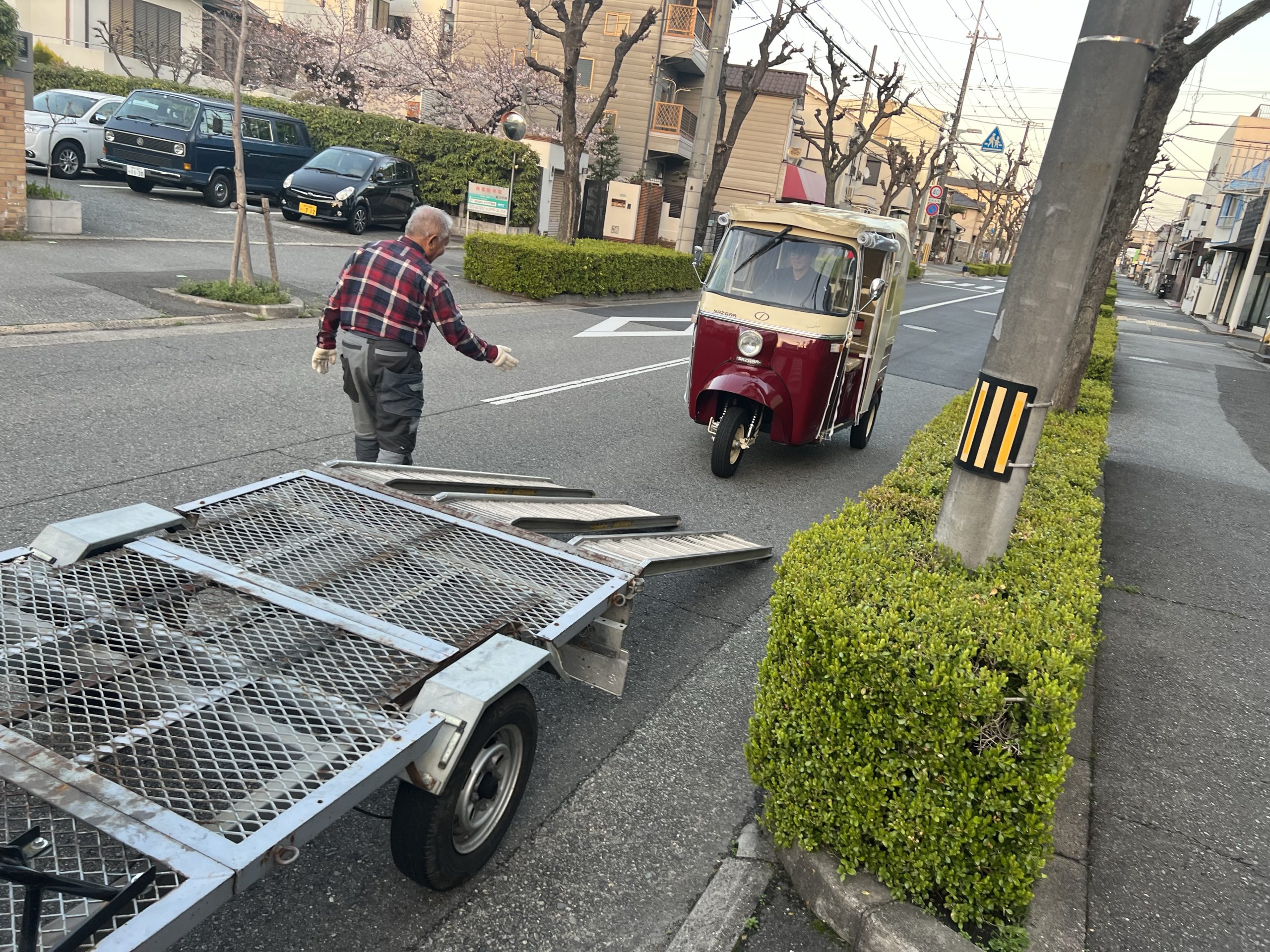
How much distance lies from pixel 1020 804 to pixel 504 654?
63.8 inches

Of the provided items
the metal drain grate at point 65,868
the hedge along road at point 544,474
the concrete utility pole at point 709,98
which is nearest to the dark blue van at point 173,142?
the hedge along road at point 544,474

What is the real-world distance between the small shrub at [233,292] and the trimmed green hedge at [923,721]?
1030 cm

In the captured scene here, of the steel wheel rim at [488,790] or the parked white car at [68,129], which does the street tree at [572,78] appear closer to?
the parked white car at [68,129]

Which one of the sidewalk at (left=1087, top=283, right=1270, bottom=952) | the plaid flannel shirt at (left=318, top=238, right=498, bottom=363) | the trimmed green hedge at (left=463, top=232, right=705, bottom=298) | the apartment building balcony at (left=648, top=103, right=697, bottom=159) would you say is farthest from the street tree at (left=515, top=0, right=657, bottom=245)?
the plaid flannel shirt at (left=318, top=238, right=498, bottom=363)

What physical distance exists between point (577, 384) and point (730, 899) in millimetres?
8133

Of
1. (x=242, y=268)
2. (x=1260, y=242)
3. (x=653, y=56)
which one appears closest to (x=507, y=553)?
(x=242, y=268)

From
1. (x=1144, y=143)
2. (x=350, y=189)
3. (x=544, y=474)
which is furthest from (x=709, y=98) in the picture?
(x=544, y=474)

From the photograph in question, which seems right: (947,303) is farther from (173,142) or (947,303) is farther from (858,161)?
(858,161)

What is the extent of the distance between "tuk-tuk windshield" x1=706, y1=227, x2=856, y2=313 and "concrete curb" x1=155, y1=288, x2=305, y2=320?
6485 millimetres

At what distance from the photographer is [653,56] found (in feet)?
111

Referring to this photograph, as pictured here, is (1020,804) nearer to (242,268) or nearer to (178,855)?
(178,855)

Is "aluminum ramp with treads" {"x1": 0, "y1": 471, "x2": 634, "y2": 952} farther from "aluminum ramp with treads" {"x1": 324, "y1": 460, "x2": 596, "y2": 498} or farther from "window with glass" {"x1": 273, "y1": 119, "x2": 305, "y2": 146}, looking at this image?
"window with glass" {"x1": 273, "y1": 119, "x2": 305, "y2": 146}

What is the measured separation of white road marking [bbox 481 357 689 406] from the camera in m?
9.45

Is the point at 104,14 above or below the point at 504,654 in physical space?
above
